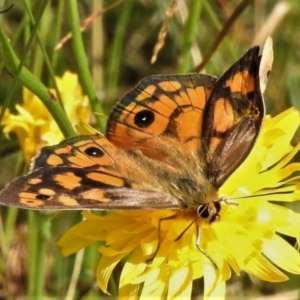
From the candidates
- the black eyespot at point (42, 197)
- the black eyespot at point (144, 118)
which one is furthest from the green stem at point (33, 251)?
the black eyespot at point (42, 197)

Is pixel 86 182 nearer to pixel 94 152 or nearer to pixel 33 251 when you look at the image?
pixel 94 152

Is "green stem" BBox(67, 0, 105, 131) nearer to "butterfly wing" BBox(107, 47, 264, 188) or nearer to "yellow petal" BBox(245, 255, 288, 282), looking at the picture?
"butterfly wing" BBox(107, 47, 264, 188)

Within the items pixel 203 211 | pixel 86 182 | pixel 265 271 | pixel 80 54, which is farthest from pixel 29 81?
pixel 265 271

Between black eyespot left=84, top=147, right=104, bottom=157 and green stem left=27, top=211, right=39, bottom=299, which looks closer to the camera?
black eyespot left=84, top=147, right=104, bottom=157

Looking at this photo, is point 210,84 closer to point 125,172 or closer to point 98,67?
point 125,172

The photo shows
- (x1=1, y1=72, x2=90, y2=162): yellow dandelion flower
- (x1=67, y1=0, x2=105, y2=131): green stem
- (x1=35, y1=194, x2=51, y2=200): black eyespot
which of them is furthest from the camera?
(x1=1, y1=72, x2=90, y2=162): yellow dandelion flower

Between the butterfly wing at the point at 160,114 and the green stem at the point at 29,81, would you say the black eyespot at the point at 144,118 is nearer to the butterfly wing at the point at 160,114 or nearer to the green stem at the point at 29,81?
the butterfly wing at the point at 160,114

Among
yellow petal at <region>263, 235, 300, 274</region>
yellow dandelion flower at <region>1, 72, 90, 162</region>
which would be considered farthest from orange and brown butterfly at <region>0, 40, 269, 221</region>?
yellow dandelion flower at <region>1, 72, 90, 162</region>
